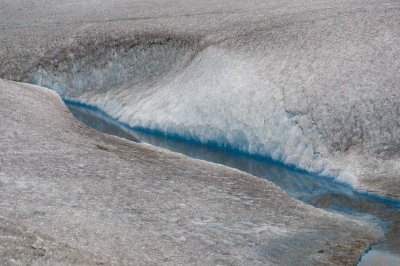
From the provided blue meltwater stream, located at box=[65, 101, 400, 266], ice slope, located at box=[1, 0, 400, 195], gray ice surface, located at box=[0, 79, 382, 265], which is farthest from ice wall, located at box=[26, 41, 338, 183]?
A: gray ice surface, located at box=[0, 79, 382, 265]

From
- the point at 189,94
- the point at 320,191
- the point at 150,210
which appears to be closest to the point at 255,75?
the point at 189,94

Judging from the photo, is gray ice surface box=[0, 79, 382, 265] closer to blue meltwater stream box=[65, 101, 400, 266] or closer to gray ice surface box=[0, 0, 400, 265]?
gray ice surface box=[0, 0, 400, 265]

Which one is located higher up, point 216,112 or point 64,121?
point 216,112

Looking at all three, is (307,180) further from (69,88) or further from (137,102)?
(69,88)

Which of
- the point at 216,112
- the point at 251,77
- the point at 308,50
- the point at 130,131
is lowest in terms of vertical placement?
the point at 130,131

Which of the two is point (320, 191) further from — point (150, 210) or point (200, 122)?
point (200, 122)

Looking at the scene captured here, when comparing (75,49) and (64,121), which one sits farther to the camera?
(75,49)

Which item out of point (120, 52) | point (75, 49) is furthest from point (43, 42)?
point (120, 52)
